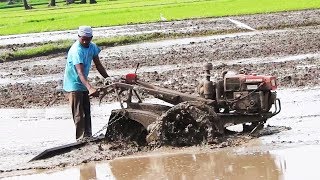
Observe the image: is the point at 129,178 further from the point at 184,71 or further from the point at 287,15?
the point at 287,15

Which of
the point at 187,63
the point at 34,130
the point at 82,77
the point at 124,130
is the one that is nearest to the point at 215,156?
the point at 124,130

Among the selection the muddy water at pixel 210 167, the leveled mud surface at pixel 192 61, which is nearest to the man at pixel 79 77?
the muddy water at pixel 210 167

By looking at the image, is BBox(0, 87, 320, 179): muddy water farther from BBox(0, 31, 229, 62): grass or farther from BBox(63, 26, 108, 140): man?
BBox(0, 31, 229, 62): grass

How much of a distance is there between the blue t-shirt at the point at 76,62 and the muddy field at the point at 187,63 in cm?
84

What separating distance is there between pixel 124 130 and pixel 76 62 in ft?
3.63

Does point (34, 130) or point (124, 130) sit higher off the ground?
point (124, 130)

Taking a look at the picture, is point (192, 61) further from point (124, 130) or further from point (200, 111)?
point (200, 111)

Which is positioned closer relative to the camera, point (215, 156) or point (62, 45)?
point (215, 156)

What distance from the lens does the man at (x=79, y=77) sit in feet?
33.2

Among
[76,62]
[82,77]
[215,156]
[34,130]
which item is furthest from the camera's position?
[34,130]

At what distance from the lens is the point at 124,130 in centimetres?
1038

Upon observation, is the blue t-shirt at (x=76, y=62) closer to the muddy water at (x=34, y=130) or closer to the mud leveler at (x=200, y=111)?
the mud leveler at (x=200, y=111)

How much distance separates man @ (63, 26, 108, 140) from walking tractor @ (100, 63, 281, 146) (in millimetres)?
358

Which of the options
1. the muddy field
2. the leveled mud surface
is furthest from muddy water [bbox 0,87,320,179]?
the leveled mud surface
